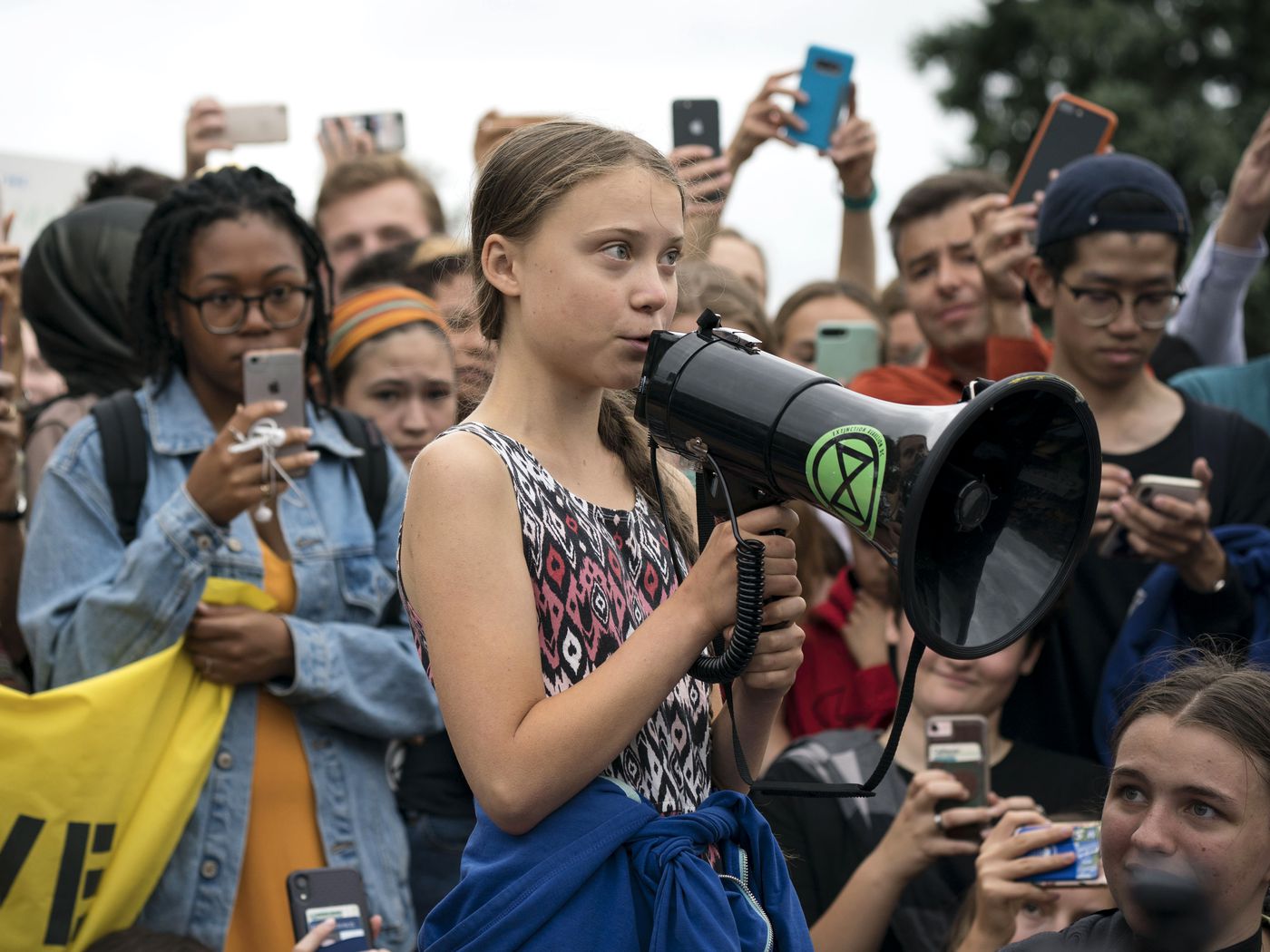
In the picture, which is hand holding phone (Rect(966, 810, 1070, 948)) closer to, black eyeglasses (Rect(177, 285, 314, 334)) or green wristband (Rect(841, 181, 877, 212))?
black eyeglasses (Rect(177, 285, 314, 334))

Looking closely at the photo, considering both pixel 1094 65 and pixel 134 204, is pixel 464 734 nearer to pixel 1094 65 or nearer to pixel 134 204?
pixel 134 204

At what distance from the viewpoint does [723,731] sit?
8.33 feet

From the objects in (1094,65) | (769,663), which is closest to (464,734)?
(769,663)

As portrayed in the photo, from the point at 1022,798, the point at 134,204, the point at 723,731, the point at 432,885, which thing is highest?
the point at 134,204

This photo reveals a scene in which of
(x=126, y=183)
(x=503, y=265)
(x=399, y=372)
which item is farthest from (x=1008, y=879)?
(x=126, y=183)

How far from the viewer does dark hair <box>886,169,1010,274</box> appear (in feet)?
16.9

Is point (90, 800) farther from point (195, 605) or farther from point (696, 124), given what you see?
point (696, 124)

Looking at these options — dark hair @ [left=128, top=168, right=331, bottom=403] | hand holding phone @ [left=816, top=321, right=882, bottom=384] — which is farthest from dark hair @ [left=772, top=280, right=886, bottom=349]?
dark hair @ [left=128, top=168, right=331, bottom=403]

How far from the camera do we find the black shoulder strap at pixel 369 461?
12.3 feet

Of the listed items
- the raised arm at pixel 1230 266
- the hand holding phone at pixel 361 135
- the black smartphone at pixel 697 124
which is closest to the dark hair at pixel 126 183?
the hand holding phone at pixel 361 135

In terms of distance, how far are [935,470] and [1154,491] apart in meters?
1.91

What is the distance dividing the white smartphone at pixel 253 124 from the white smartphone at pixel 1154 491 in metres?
3.16

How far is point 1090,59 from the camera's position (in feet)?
64.4

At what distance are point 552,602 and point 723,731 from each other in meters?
0.42
